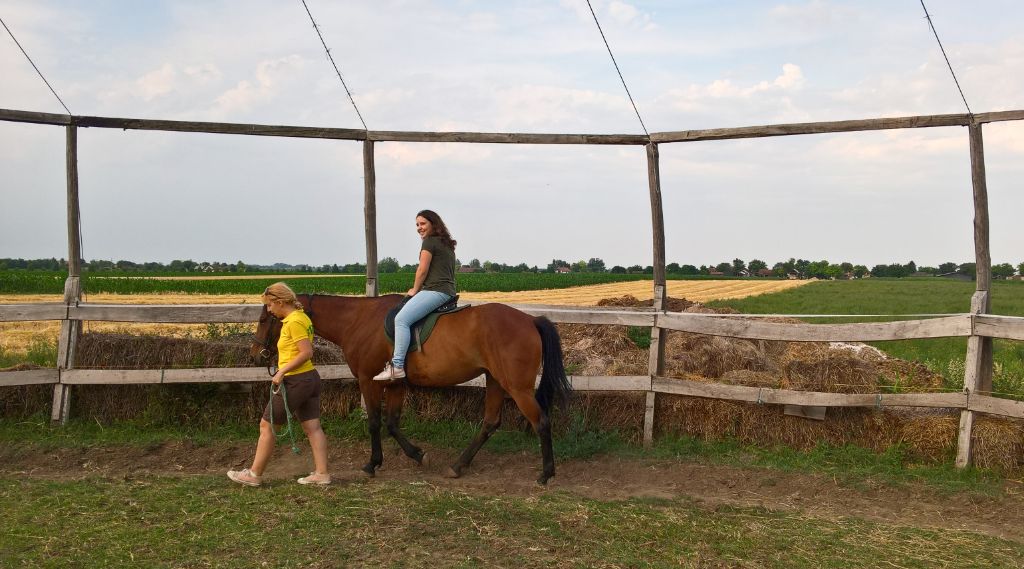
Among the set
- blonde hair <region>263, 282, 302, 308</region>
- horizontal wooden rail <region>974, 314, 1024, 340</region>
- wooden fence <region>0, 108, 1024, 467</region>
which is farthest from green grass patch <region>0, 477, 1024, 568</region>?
horizontal wooden rail <region>974, 314, 1024, 340</region>

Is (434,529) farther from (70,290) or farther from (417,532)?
(70,290)

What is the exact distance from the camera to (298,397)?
6.02 metres

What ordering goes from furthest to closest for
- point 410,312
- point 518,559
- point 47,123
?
1. point 47,123
2. point 410,312
3. point 518,559

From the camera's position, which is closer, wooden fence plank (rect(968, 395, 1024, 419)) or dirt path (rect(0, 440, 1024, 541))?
dirt path (rect(0, 440, 1024, 541))

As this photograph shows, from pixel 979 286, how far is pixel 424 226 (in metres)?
4.87

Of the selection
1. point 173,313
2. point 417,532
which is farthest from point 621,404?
point 173,313

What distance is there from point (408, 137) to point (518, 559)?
4.79m

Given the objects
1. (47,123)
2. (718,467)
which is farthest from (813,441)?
(47,123)

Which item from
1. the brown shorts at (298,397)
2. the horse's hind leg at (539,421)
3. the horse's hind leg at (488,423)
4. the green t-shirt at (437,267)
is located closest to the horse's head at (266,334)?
the brown shorts at (298,397)

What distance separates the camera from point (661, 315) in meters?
7.47

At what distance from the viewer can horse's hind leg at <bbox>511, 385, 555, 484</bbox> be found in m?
6.41

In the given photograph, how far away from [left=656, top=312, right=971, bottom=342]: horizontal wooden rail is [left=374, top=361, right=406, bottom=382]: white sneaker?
256 cm

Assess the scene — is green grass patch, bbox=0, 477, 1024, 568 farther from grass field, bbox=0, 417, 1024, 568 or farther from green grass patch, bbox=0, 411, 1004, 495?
green grass patch, bbox=0, 411, 1004, 495

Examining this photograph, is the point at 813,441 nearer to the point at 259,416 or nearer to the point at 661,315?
the point at 661,315
